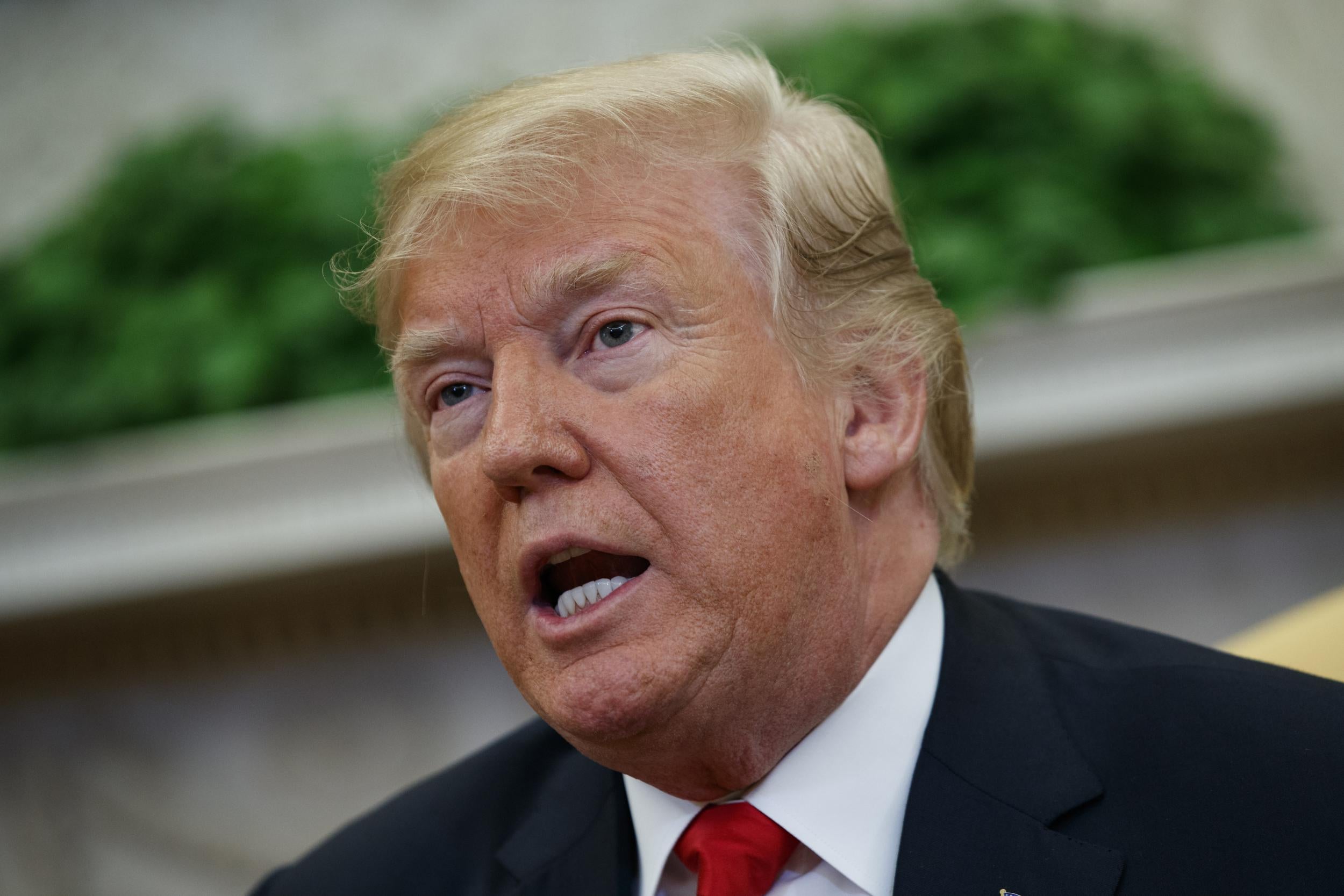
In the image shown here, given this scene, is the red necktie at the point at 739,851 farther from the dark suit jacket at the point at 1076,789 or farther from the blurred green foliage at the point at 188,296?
the blurred green foliage at the point at 188,296

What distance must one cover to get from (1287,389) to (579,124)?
2.06 m

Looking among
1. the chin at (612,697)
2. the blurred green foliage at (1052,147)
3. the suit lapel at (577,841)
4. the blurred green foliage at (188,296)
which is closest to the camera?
the chin at (612,697)

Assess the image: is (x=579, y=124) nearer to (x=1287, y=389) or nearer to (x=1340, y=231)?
(x=1287, y=389)

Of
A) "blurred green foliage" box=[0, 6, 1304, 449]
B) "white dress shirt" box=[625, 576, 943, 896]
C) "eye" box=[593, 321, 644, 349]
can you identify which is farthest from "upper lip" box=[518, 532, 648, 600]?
"blurred green foliage" box=[0, 6, 1304, 449]

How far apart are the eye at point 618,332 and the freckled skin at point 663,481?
1cm

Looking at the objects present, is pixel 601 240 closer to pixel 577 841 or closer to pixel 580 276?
pixel 580 276

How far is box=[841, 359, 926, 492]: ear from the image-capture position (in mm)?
1245

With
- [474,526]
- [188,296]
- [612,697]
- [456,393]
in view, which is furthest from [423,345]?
[188,296]

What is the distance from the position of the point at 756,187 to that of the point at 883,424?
0.28 m

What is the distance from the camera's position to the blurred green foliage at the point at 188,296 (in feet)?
10.9

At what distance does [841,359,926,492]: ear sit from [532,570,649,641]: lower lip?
27cm

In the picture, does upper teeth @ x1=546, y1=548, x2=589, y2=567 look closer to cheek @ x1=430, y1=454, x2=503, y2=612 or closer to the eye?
cheek @ x1=430, y1=454, x2=503, y2=612

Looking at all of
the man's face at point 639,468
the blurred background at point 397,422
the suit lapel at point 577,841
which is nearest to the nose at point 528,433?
the man's face at point 639,468

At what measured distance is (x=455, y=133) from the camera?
1291mm
